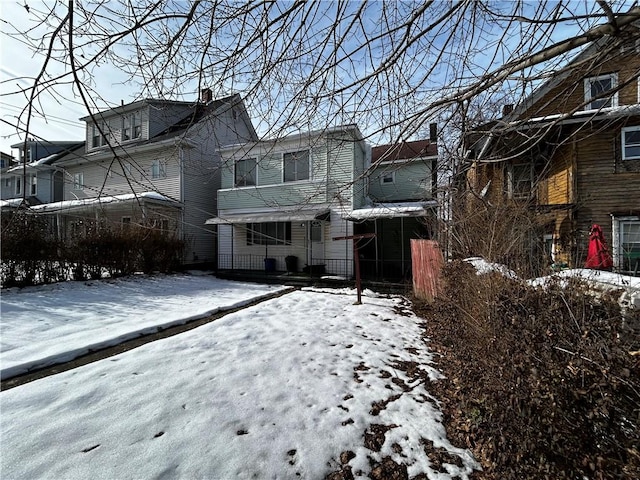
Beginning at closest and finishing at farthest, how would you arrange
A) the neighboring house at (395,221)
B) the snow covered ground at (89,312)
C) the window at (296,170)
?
1. the snow covered ground at (89,312)
2. the neighboring house at (395,221)
3. the window at (296,170)

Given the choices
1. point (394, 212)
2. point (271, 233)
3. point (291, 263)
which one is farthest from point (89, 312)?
point (394, 212)

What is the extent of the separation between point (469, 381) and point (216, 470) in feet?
7.80

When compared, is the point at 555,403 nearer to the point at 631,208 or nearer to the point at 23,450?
the point at 23,450

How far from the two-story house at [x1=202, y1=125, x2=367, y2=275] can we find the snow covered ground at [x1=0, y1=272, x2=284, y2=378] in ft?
11.7

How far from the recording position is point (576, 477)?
190 centimetres

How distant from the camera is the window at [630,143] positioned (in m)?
9.58

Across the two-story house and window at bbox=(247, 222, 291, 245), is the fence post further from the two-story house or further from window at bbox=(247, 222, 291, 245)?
window at bbox=(247, 222, 291, 245)

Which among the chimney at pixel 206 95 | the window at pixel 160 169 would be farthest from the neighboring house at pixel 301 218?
the chimney at pixel 206 95

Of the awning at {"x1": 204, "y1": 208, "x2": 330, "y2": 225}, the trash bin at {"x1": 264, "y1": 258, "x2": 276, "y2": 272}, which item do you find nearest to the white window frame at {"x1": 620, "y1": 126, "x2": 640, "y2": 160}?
the awning at {"x1": 204, "y1": 208, "x2": 330, "y2": 225}

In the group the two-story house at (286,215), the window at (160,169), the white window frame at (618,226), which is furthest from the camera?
the two-story house at (286,215)

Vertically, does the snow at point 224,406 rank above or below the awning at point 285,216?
below

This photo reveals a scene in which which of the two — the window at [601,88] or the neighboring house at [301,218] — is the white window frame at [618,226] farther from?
the neighboring house at [301,218]

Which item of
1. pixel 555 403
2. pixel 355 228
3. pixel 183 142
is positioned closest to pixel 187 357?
Answer: pixel 183 142

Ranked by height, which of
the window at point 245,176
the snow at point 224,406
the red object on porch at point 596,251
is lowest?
the snow at point 224,406
